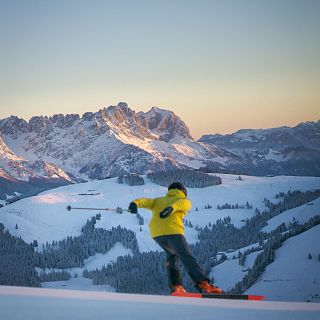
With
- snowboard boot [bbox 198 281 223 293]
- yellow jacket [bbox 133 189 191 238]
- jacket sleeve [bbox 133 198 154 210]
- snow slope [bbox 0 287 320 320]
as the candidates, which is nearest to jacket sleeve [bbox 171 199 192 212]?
yellow jacket [bbox 133 189 191 238]

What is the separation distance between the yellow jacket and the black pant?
16 cm

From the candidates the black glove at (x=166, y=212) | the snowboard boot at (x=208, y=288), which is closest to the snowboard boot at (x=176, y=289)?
the snowboard boot at (x=208, y=288)

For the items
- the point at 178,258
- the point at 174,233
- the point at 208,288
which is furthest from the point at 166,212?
the point at 208,288

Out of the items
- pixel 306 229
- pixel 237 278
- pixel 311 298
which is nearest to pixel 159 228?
pixel 311 298

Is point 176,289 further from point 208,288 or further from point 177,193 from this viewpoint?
point 177,193

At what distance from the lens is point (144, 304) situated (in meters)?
8.86

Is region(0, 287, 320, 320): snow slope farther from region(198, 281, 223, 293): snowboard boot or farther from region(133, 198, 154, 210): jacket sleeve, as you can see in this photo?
region(133, 198, 154, 210): jacket sleeve

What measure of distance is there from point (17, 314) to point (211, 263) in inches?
7538

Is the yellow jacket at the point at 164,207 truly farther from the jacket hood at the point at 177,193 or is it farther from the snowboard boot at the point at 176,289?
the snowboard boot at the point at 176,289

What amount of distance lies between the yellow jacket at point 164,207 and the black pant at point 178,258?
16cm

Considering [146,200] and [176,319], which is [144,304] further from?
[146,200]

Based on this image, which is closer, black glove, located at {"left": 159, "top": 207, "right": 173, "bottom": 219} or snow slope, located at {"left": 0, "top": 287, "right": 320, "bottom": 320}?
snow slope, located at {"left": 0, "top": 287, "right": 320, "bottom": 320}

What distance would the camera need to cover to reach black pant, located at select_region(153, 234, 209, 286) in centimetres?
1338

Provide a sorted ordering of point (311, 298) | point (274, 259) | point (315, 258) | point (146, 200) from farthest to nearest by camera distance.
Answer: point (274, 259)
point (315, 258)
point (311, 298)
point (146, 200)
